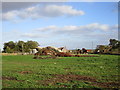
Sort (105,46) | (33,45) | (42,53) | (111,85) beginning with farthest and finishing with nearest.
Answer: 1. (33,45)
2. (105,46)
3. (42,53)
4. (111,85)

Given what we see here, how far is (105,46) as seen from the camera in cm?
6462

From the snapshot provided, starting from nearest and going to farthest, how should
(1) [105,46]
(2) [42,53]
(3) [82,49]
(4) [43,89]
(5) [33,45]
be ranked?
1. (4) [43,89]
2. (2) [42,53]
3. (3) [82,49]
4. (1) [105,46]
5. (5) [33,45]

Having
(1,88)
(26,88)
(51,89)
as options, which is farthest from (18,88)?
(51,89)

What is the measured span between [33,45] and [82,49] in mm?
29089

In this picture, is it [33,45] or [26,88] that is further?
[33,45]

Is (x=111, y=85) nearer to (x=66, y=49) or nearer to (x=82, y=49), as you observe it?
(x=82, y=49)

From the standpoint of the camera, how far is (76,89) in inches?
235

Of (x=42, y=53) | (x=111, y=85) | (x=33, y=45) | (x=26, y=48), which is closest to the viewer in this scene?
(x=111, y=85)

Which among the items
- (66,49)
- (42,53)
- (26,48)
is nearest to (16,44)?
(26,48)

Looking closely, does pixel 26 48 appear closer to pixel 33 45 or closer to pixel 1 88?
pixel 33 45

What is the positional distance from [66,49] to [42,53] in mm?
34517

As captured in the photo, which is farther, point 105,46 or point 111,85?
point 105,46

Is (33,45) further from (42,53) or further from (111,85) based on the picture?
(111,85)

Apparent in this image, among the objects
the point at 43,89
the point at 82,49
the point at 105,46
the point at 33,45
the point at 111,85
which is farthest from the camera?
the point at 33,45
